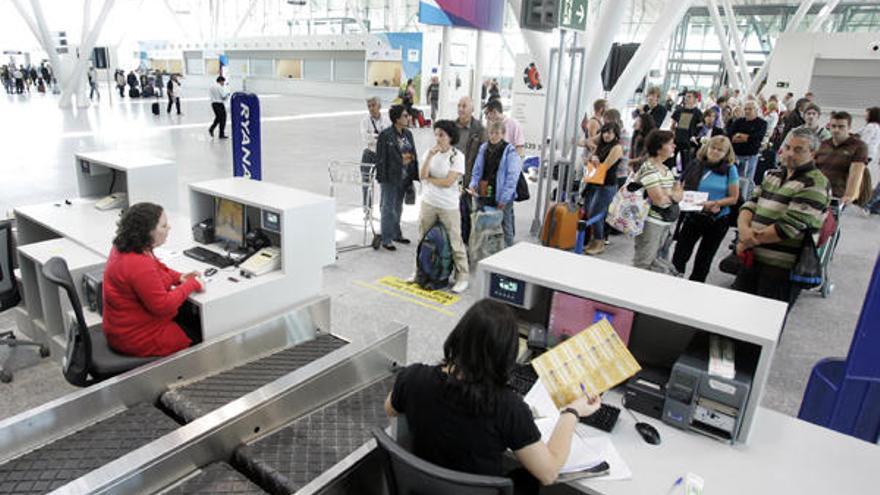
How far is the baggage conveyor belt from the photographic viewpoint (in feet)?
6.98

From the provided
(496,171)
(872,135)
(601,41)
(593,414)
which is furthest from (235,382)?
(872,135)

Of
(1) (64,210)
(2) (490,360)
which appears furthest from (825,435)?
(1) (64,210)

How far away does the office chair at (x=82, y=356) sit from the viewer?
106 inches

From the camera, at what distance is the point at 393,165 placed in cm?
573

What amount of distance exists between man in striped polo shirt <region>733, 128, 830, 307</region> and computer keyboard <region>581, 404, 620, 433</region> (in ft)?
7.63

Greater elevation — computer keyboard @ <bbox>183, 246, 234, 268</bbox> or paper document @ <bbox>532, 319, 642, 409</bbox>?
paper document @ <bbox>532, 319, 642, 409</bbox>

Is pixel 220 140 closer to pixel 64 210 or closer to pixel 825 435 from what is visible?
pixel 64 210

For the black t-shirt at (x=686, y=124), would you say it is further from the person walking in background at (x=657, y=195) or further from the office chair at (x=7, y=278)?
the office chair at (x=7, y=278)

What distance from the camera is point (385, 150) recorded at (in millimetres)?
5695

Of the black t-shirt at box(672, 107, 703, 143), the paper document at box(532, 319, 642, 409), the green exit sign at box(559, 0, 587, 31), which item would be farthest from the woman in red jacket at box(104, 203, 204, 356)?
the black t-shirt at box(672, 107, 703, 143)

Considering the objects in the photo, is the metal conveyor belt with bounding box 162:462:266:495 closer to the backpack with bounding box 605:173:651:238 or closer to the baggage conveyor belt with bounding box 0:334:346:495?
the baggage conveyor belt with bounding box 0:334:346:495

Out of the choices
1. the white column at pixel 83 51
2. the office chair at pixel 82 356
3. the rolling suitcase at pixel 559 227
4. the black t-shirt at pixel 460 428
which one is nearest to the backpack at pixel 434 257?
the rolling suitcase at pixel 559 227

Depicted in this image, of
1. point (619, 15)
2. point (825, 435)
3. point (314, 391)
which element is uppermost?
point (619, 15)

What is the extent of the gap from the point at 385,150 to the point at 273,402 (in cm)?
373
